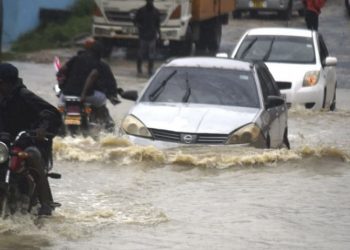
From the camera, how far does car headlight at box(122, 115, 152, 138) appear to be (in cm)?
1300

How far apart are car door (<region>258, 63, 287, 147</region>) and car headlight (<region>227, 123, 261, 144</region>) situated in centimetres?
74

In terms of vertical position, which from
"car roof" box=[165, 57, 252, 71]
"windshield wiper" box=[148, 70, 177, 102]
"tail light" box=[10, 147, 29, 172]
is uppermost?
"tail light" box=[10, 147, 29, 172]

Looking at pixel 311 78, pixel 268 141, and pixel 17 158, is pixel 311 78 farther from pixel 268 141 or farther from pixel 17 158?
pixel 17 158

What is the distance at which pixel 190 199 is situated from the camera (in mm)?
11273

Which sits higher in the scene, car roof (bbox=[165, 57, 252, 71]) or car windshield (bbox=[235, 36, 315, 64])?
car roof (bbox=[165, 57, 252, 71])

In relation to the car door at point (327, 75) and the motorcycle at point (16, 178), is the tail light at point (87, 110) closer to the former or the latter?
the motorcycle at point (16, 178)

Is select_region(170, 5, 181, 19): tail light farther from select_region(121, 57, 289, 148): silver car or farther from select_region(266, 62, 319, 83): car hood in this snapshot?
→ select_region(121, 57, 289, 148): silver car

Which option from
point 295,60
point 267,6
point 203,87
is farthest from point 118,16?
point 203,87

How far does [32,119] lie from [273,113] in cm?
523

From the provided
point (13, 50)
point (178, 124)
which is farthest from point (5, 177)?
point (13, 50)

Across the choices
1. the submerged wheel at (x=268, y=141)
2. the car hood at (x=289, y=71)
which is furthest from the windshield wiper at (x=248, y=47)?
the submerged wheel at (x=268, y=141)

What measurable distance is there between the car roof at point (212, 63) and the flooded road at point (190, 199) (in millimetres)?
1369

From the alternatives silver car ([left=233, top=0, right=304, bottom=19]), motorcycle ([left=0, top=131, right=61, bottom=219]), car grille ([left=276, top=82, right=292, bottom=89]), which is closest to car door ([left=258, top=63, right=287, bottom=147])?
car grille ([left=276, top=82, right=292, bottom=89])

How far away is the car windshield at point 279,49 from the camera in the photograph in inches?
795
